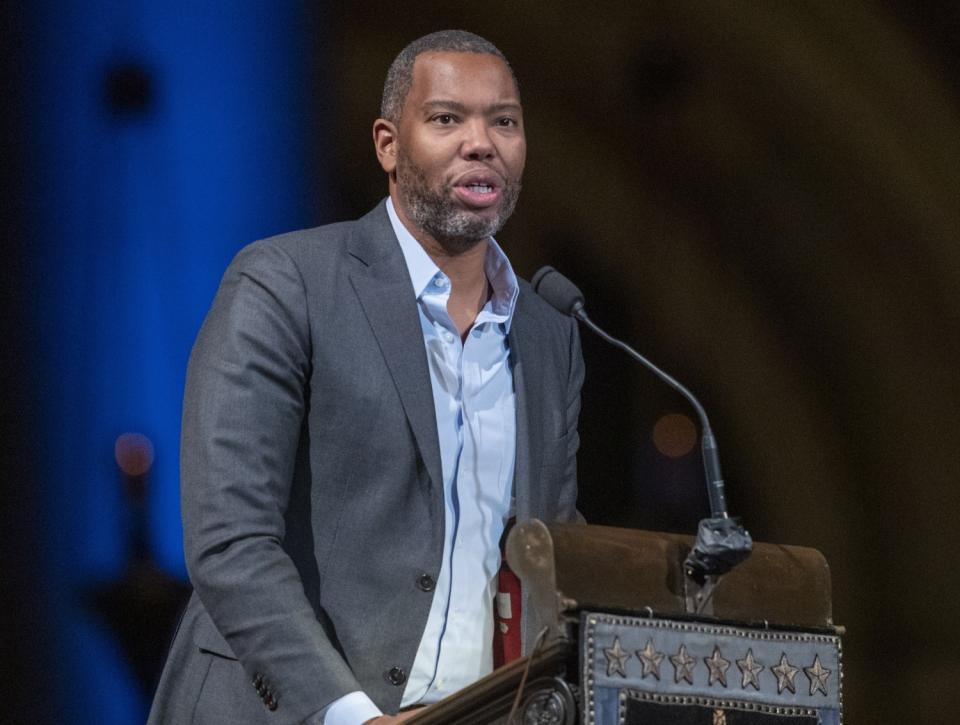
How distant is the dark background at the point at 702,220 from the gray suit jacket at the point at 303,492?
956 mm

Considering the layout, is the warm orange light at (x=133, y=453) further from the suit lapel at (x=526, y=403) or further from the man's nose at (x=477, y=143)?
the man's nose at (x=477, y=143)

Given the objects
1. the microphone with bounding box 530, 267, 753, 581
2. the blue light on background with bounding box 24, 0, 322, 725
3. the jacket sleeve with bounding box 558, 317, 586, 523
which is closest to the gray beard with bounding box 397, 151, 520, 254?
the jacket sleeve with bounding box 558, 317, 586, 523

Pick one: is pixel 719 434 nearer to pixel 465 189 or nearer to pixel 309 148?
pixel 309 148

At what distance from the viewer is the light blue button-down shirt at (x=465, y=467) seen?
79.4 inches

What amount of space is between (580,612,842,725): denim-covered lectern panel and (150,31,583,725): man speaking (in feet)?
1.11

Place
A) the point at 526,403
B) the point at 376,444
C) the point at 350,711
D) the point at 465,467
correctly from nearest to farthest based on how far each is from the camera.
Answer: the point at 350,711 → the point at 376,444 → the point at 465,467 → the point at 526,403

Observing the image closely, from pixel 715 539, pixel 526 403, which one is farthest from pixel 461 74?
pixel 715 539

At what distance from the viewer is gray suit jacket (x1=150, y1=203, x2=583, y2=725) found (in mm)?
1836

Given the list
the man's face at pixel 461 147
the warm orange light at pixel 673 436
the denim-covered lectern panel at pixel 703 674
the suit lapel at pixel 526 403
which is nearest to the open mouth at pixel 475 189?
the man's face at pixel 461 147

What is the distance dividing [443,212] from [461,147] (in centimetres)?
10

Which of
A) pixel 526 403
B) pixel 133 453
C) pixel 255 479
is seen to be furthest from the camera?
pixel 133 453

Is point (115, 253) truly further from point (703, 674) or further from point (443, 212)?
point (703, 674)

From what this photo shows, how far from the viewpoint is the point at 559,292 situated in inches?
79.1

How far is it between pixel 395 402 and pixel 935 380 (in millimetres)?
2173
